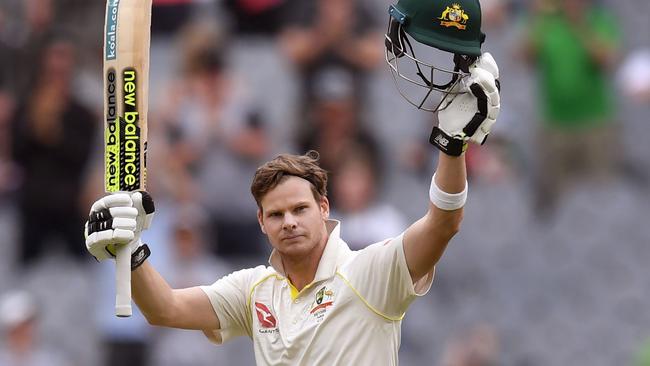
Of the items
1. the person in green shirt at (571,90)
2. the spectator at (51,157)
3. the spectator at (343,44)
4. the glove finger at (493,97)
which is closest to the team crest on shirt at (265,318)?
the glove finger at (493,97)

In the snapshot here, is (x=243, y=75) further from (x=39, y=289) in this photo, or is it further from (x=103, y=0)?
(x=39, y=289)

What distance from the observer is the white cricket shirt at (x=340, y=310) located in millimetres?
4281

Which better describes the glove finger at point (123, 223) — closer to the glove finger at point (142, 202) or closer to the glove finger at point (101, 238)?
the glove finger at point (101, 238)

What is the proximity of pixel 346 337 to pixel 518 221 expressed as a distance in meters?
5.53

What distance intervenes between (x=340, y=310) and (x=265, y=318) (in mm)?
363

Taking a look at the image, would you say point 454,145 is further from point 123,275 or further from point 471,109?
point 123,275

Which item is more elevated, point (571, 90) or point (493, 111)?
point (571, 90)

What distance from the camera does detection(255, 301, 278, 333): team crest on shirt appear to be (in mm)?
4535

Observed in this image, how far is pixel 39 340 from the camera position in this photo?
32.2 feet

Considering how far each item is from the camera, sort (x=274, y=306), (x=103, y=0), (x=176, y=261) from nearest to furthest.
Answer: (x=274, y=306) < (x=176, y=261) < (x=103, y=0)

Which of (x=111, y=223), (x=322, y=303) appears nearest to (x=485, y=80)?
(x=322, y=303)

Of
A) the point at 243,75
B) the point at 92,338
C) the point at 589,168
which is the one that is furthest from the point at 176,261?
the point at 589,168

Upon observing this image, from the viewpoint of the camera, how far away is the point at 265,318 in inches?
180

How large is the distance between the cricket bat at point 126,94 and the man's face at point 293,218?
500 millimetres
